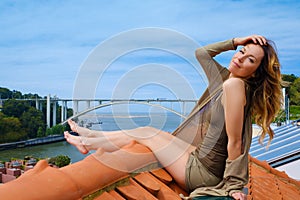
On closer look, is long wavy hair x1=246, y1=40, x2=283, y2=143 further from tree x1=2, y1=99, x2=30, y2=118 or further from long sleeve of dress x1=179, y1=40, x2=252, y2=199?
tree x1=2, y1=99, x2=30, y2=118

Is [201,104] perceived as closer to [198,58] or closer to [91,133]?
[198,58]

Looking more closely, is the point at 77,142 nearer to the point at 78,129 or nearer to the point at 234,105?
the point at 78,129

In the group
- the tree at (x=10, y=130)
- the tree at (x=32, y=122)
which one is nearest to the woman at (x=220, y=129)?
the tree at (x=10, y=130)

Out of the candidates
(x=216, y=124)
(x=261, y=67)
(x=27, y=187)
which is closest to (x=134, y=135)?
(x=216, y=124)

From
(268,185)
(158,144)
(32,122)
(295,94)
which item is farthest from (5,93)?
(158,144)

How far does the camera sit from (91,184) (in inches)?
50.2

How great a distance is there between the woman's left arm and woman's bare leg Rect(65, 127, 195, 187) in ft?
1.01

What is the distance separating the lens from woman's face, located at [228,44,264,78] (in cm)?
153

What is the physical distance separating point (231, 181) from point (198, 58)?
553 mm

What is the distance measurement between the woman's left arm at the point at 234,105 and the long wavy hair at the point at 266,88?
73 millimetres

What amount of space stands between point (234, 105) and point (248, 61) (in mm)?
193

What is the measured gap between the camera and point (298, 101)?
24.8 metres

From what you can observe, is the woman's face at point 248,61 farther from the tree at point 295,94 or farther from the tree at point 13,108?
the tree at point 13,108

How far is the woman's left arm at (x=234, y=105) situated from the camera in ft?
4.92
